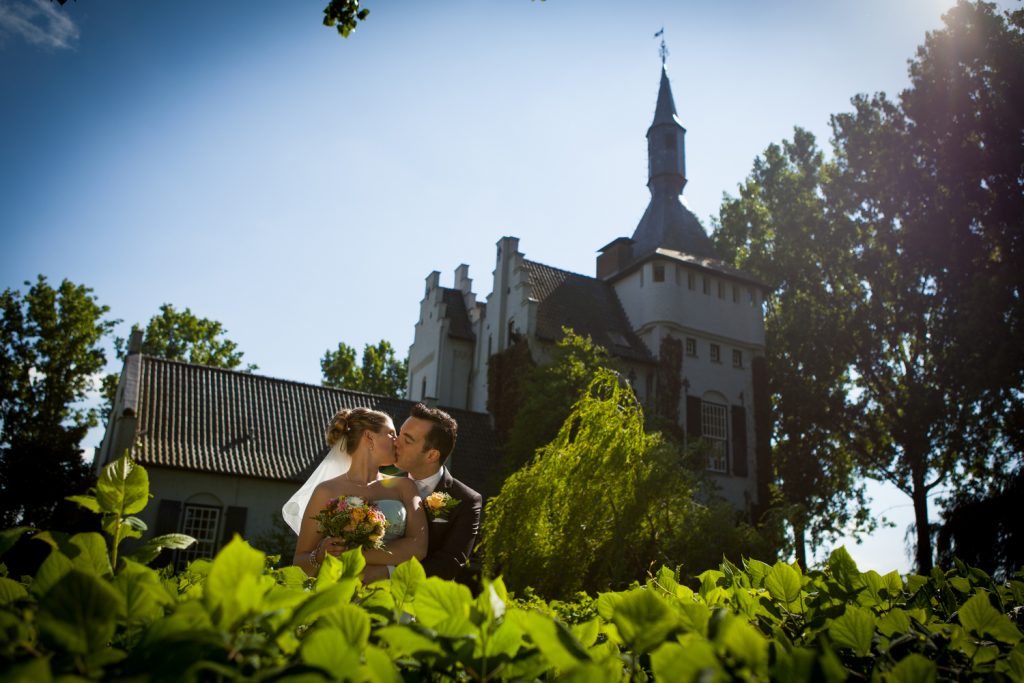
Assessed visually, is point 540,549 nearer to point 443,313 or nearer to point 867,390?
point 443,313

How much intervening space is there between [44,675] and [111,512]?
0.68m

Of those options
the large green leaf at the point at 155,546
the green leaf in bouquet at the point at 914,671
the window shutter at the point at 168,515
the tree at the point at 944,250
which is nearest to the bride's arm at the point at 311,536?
the large green leaf at the point at 155,546

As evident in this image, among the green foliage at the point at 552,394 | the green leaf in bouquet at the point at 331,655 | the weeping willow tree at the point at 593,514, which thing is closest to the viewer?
the green leaf in bouquet at the point at 331,655

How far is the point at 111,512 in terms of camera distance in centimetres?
138

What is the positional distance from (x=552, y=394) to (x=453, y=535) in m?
19.8

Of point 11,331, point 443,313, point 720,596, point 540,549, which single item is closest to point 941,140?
point 443,313

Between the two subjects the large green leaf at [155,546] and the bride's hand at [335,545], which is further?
the bride's hand at [335,545]

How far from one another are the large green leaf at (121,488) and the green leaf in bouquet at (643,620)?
89 centimetres

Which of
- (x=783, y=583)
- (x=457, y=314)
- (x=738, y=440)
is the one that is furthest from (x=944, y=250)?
(x=783, y=583)

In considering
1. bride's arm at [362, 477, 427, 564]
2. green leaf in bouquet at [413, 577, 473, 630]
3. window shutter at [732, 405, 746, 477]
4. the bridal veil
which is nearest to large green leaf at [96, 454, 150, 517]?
green leaf in bouquet at [413, 577, 473, 630]

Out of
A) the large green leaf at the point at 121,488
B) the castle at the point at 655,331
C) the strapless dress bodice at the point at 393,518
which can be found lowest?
the large green leaf at the point at 121,488

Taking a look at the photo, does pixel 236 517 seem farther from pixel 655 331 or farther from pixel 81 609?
pixel 81 609

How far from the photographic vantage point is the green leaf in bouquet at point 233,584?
0.93m

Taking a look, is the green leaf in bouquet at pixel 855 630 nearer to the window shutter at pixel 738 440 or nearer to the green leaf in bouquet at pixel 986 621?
the green leaf in bouquet at pixel 986 621
